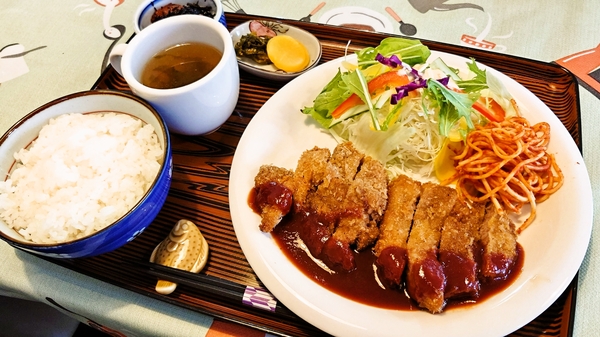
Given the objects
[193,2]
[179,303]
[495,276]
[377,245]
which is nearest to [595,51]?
[495,276]

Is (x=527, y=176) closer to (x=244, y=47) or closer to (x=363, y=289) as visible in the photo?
(x=363, y=289)

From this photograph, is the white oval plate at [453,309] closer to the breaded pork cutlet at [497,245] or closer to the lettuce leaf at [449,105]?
the breaded pork cutlet at [497,245]

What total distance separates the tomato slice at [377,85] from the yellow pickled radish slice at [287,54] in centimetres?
40

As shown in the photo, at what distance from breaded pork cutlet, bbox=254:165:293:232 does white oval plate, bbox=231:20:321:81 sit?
0.68 metres

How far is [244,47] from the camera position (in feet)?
8.33

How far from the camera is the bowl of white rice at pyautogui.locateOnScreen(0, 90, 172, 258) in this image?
1.63 metres

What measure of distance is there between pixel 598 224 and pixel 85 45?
333 centimetres

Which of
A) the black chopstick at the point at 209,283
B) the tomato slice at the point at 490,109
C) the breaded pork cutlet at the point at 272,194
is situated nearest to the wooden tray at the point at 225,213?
the black chopstick at the point at 209,283

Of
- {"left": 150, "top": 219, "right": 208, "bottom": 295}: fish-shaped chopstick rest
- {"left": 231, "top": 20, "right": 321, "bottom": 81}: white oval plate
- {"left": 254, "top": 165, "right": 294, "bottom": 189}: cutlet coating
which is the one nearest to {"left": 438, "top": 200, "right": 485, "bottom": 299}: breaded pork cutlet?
{"left": 254, "top": 165, "right": 294, "bottom": 189}: cutlet coating

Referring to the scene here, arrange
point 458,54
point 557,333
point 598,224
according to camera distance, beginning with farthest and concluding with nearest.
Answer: point 458,54 → point 598,224 → point 557,333

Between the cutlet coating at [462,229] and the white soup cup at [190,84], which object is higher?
the white soup cup at [190,84]

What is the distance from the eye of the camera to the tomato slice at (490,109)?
2184 mm

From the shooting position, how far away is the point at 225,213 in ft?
6.65

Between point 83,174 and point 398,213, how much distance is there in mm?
1429
